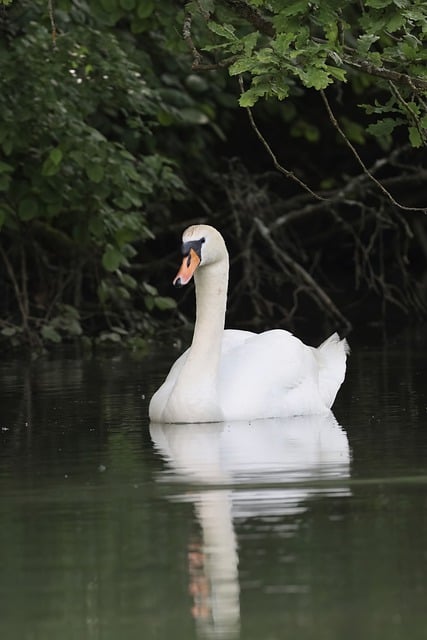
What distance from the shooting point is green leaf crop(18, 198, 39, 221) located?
1465 centimetres

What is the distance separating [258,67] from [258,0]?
2.07 feet

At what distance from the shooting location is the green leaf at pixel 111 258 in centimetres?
1484

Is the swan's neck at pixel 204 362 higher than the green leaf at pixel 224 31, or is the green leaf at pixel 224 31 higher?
the green leaf at pixel 224 31

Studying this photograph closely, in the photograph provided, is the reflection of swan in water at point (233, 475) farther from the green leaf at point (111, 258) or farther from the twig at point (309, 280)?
the twig at point (309, 280)

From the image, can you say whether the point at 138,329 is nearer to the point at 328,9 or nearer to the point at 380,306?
the point at 380,306

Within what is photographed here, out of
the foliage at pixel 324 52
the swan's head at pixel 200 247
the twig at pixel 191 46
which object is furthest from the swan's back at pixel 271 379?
the twig at pixel 191 46

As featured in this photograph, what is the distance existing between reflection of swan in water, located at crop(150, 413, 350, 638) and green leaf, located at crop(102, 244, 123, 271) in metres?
4.83

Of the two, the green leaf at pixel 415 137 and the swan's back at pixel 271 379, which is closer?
the green leaf at pixel 415 137

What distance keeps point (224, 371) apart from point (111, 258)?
4659mm

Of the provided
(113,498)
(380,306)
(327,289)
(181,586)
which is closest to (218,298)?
(113,498)

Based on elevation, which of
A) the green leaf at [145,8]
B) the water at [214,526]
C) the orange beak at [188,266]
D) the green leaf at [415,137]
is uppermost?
the green leaf at [145,8]

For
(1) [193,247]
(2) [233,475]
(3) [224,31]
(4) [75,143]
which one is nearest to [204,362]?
(1) [193,247]

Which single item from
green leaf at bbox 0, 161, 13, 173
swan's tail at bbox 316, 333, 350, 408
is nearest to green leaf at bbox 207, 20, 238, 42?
swan's tail at bbox 316, 333, 350, 408

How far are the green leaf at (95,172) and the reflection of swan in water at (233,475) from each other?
4.39m
